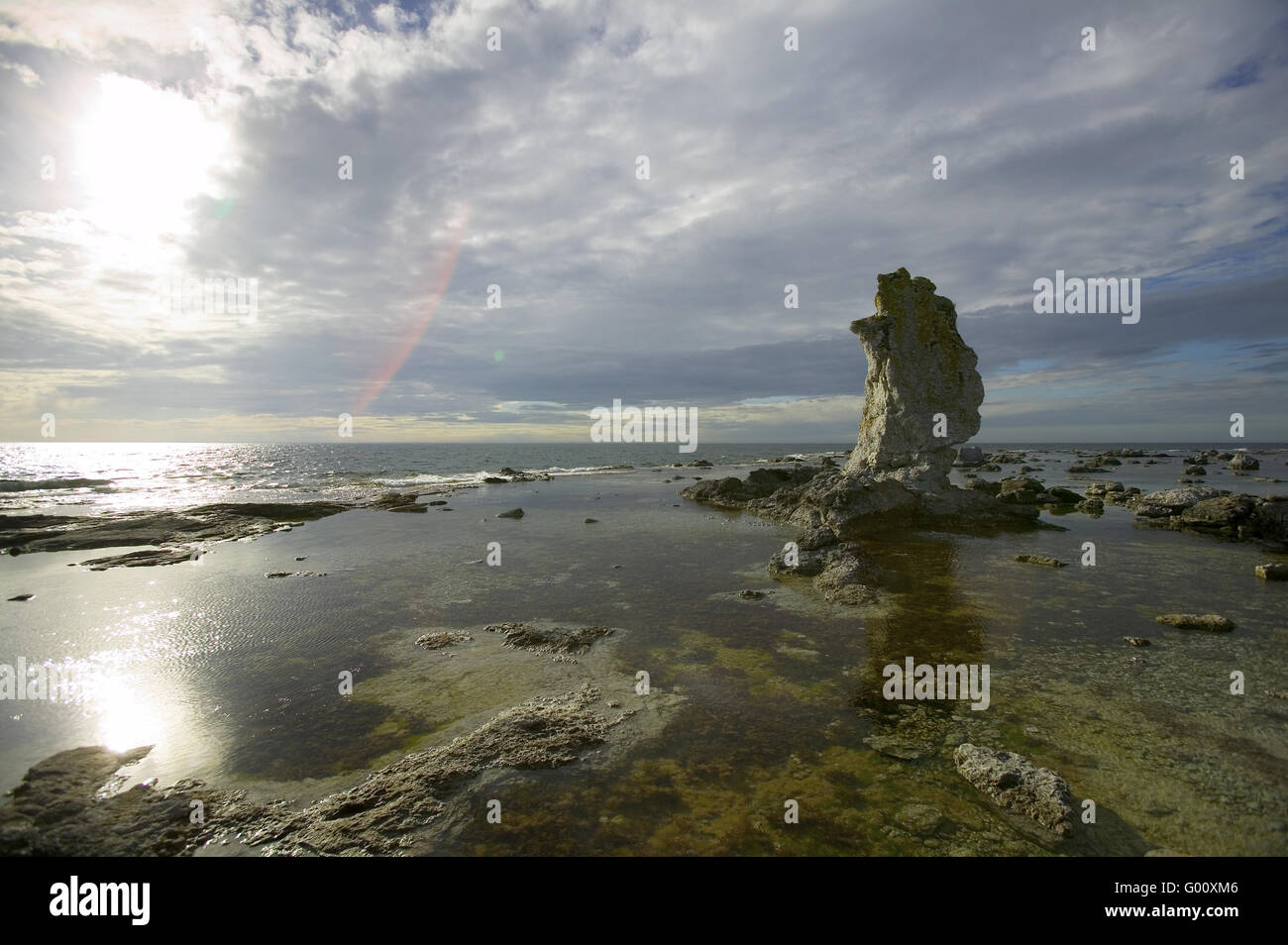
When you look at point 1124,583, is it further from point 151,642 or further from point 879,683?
point 151,642

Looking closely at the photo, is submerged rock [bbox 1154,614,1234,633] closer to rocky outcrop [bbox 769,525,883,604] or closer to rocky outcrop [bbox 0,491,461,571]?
rocky outcrop [bbox 769,525,883,604]

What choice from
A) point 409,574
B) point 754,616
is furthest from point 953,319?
point 409,574

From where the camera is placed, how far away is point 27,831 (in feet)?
17.9

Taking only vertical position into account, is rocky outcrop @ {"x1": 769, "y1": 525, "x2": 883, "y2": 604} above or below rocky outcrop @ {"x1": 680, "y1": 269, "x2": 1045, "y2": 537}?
below

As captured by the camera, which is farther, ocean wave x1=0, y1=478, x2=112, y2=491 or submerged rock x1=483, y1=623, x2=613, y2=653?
ocean wave x1=0, y1=478, x2=112, y2=491

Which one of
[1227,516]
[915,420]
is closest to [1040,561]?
[915,420]

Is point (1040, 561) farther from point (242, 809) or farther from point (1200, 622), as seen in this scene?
point (242, 809)

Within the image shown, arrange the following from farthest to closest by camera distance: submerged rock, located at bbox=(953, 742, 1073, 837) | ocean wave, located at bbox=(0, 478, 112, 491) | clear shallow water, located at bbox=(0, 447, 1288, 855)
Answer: ocean wave, located at bbox=(0, 478, 112, 491) → clear shallow water, located at bbox=(0, 447, 1288, 855) → submerged rock, located at bbox=(953, 742, 1073, 837)

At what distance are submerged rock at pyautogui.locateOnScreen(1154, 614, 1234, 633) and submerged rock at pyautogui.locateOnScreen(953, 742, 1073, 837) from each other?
27.0 feet

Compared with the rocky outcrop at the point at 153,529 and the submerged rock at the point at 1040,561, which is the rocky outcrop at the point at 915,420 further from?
the rocky outcrop at the point at 153,529

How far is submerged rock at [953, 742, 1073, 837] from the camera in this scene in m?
5.53

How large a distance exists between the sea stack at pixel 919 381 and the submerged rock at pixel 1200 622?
1570 centimetres

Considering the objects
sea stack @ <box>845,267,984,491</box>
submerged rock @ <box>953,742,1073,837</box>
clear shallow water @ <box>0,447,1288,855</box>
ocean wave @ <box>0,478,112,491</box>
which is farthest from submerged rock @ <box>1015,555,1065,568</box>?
ocean wave @ <box>0,478,112,491</box>

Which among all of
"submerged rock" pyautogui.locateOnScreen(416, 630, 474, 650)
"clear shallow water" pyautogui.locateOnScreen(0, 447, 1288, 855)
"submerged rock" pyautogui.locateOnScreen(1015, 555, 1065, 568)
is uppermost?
"submerged rock" pyautogui.locateOnScreen(1015, 555, 1065, 568)
